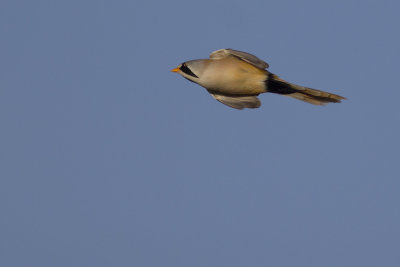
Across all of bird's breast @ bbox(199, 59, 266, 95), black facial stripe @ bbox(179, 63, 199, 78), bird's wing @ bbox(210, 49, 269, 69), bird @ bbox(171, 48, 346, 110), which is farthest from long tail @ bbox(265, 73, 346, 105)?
black facial stripe @ bbox(179, 63, 199, 78)

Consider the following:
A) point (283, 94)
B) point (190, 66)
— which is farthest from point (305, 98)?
point (190, 66)

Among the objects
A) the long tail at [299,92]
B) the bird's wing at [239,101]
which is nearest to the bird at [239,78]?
the long tail at [299,92]

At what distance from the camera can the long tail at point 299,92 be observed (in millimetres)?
27625

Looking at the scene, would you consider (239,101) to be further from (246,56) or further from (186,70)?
(186,70)

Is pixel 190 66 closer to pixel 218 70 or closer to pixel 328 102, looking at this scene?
pixel 218 70

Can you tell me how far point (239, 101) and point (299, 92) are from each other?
136 cm

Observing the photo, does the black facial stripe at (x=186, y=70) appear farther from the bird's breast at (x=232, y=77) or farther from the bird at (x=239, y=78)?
the bird's breast at (x=232, y=77)

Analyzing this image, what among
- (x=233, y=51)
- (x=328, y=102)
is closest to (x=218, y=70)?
(x=233, y=51)

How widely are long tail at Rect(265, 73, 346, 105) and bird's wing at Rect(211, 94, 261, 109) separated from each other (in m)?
0.44

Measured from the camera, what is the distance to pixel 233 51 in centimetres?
2769

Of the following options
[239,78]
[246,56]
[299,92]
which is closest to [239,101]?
[239,78]

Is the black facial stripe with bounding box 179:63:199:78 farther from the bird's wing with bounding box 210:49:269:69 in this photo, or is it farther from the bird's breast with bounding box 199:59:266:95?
the bird's wing with bounding box 210:49:269:69

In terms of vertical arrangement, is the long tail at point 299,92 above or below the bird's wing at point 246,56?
below

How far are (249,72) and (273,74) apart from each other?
53 centimetres
